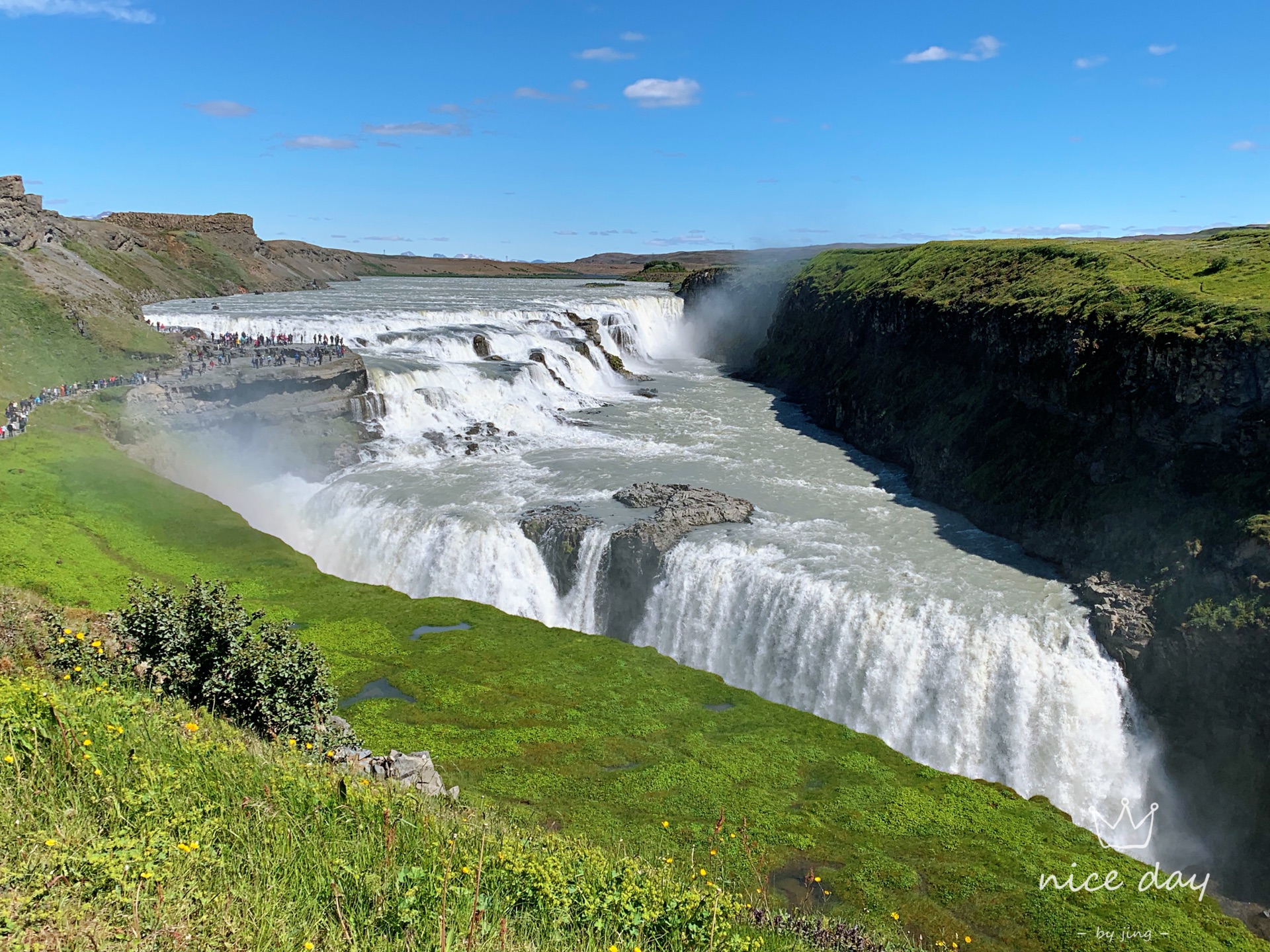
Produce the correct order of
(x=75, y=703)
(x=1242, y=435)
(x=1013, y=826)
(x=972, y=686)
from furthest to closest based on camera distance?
1. (x=1242, y=435)
2. (x=972, y=686)
3. (x=1013, y=826)
4. (x=75, y=703)

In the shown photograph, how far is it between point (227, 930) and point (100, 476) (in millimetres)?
33865

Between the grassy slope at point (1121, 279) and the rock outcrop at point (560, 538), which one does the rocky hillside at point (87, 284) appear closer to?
the rock outcrop at point (560, 538)

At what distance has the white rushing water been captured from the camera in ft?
78.9

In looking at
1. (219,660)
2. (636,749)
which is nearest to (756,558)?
(636,749)

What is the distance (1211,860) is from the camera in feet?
68.0

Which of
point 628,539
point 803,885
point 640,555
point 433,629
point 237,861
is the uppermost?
point 237,861

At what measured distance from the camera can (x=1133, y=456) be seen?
29.9 m

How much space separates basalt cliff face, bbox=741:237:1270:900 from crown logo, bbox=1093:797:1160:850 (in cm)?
119

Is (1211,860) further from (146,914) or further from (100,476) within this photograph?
(100,476)

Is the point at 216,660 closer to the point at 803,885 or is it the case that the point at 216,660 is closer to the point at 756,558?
the point at 803,885

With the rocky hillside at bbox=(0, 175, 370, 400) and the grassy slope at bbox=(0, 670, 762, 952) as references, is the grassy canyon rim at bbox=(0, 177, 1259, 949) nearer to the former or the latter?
the grassy slope at bbox=(0, 670, 762, 952)

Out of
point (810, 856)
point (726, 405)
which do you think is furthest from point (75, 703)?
point (726, 405)

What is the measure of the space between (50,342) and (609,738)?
48754 mm
